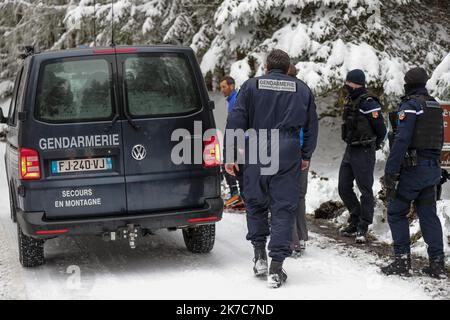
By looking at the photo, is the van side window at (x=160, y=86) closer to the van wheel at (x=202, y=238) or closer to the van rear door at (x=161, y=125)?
the van rear door at (x=161, y=125)

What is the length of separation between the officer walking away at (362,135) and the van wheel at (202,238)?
168 cm

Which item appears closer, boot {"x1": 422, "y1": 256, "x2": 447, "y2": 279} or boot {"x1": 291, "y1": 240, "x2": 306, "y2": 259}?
boot {"x1": 422, "y1": 256, "x2": 447, "y2": 279}

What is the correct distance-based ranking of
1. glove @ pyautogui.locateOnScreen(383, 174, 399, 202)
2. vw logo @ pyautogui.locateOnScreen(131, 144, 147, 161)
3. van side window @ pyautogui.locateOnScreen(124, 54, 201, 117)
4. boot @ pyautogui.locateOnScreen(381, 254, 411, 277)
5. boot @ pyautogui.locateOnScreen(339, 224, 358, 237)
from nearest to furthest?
glove @ pyautogui.locateOnScreen(383, 174, 399, 202), boot @ pyautogui.locateOnScreen(381, 254, 411, 277), vw logo @ pyautogui.locateOnScreen(131, 144, 147, 161), van side window @ pyautogui.locateOnScreen(124, 54, 201, 117), boot @ pyautogui.locateOnScreen(339, 224, 358, 237)

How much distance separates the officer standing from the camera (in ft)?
18.4

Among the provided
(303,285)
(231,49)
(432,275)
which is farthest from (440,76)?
(231,49)

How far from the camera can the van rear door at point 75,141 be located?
5.85 metres

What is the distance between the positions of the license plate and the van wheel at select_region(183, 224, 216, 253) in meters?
1.36

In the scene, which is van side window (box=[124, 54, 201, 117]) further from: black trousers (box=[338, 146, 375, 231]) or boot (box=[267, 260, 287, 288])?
black trousers (box=[338, 146, 375, 231])

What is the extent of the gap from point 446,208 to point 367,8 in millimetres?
6201

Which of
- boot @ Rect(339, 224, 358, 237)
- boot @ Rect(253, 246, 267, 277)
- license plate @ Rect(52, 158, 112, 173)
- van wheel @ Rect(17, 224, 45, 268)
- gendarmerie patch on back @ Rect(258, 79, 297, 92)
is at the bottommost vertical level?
boot @ Rect(339, 224, 358, 237)

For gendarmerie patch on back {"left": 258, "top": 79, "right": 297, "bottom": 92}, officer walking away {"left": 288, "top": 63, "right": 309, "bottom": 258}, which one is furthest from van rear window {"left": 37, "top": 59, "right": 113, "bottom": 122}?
officer walking away {"left": 288, "top": 63, "right": 309, "bottom": 258}

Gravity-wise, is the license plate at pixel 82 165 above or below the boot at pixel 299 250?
above

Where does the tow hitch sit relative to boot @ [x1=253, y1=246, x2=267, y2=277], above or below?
above

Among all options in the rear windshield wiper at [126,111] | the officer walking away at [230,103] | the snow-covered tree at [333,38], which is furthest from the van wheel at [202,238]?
the snow-covered tree at [333,38]
